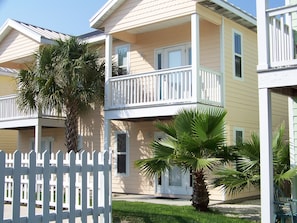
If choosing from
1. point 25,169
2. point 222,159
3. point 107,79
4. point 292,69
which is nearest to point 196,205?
point 222,159

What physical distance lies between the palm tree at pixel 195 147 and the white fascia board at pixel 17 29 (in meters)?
10.3

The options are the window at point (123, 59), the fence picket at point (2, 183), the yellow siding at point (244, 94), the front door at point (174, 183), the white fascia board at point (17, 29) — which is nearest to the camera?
the fence picket at point (2, 183)

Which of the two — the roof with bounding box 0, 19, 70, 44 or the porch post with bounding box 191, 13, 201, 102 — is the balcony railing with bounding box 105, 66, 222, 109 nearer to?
the porch post with bounding box 191, 13, 201, 102

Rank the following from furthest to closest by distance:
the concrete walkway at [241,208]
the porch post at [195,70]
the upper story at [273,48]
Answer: the porch post at [195,70] < the concrete walkway at [241,208] < the upper story at [273,48]

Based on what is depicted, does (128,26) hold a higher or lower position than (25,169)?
higher

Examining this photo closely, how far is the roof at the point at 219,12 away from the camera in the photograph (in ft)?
46.0

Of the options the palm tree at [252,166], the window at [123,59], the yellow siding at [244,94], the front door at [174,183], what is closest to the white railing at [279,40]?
the palm tree at [252,166]

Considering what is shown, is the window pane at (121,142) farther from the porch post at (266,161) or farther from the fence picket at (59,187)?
the fence picket at (59,187)

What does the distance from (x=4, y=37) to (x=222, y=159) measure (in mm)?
14785

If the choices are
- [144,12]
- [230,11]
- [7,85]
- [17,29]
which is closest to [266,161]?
[230,11]

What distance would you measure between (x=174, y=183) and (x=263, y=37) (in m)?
9.21

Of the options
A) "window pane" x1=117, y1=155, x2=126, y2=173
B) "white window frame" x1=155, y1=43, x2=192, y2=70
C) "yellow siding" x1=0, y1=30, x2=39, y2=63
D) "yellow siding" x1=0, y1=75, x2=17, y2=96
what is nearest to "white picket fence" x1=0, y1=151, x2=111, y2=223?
"white window frame" x1=155, y1=43, x2=192, y2=70

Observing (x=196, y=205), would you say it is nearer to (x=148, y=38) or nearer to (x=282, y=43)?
(x=282, y=43)

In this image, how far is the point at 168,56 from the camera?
16.7 m
